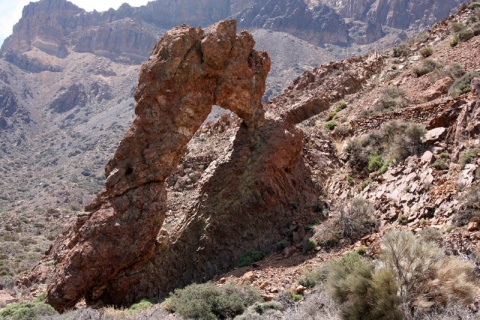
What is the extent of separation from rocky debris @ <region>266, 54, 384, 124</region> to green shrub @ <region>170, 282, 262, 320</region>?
42.4 ft

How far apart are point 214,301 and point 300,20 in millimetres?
125991

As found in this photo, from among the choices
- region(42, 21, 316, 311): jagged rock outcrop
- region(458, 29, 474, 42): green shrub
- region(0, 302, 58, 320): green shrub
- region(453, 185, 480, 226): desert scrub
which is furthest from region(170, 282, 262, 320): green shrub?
region(458, 29, 474, 42): green shrub

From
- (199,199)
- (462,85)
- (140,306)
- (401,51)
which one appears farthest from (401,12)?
(140,306)

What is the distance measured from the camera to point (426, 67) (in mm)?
19156

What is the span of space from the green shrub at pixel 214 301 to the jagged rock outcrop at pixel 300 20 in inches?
4629

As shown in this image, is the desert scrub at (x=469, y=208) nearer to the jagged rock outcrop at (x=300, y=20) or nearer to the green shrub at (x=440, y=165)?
the green shrub at (x=440, y=165)

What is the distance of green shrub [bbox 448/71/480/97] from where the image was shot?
14.4 m

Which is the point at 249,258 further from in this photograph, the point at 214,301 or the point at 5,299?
the point at 5,299

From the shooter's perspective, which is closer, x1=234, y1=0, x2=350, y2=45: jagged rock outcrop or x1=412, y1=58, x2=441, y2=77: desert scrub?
x1=412, y1=58, x2=441, y2=77: desert scrub

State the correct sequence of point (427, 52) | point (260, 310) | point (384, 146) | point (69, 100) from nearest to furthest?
point (260, 310) < point (384, 146) < point (427, 52) < point (69, 100)

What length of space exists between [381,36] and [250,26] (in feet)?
118

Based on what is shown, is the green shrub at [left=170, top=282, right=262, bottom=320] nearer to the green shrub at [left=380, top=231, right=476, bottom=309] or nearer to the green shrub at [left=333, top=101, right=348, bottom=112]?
the green shrub at [left=380, top=231, right=476, bottom=309]

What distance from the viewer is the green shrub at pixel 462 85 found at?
47.2ft

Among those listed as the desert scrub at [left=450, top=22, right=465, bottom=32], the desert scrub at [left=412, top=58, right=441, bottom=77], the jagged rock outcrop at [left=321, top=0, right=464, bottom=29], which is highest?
the jagged rock outcrop at [left=321, top=0, right=464, bottom=29]
